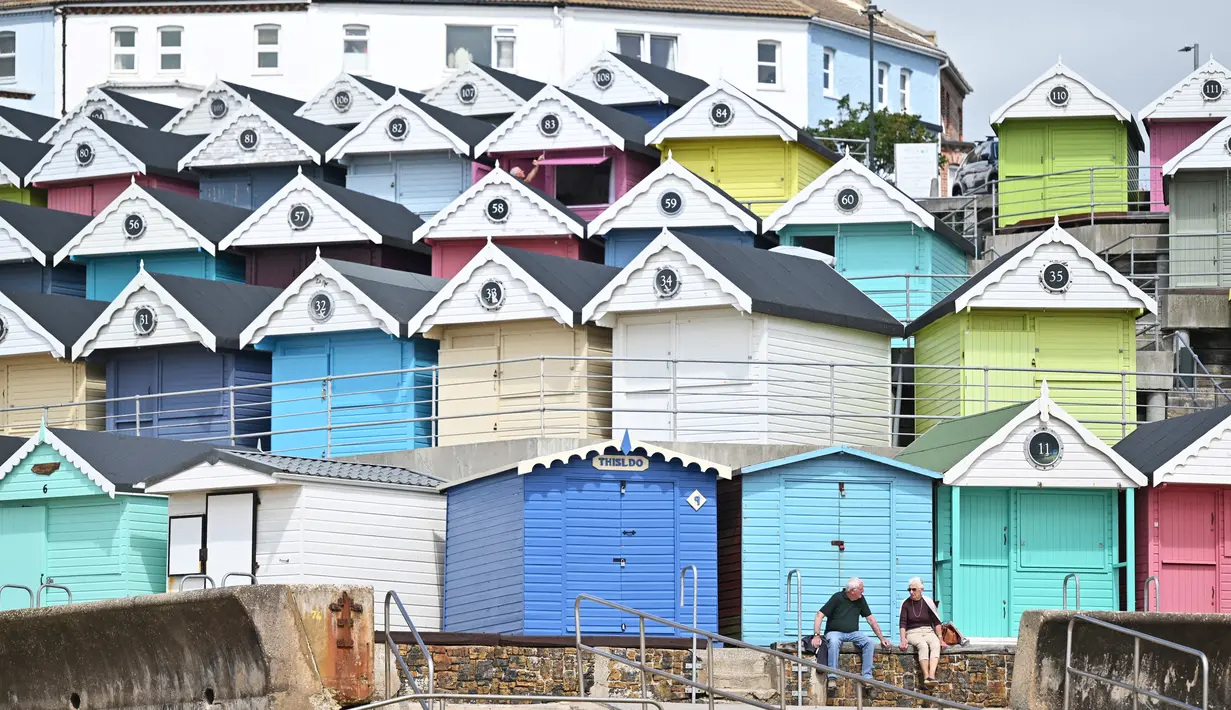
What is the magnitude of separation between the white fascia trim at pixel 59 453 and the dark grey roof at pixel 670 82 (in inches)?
891

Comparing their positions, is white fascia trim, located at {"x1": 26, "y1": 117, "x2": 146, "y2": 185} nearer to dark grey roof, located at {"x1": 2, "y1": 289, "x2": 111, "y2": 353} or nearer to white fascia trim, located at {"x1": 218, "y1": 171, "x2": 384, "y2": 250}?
white fascia trim, located at {"x1": 218, "y1": 171, "x2": 384, "y2": 250}

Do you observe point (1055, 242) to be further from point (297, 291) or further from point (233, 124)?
point (233, 124)

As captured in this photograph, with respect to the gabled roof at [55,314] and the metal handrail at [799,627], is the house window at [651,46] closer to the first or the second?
the gabled roof at [55,314]

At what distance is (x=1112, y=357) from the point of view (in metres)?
39.0

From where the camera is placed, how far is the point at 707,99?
49.4 meters

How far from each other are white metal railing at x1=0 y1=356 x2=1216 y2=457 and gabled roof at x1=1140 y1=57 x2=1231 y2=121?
9414 mm

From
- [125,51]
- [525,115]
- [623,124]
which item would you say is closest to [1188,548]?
[623,124]

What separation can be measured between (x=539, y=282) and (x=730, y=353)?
3.83 meters

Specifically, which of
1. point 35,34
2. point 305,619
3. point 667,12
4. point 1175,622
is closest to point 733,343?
point 1175,622

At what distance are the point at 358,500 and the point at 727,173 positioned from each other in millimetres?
19040

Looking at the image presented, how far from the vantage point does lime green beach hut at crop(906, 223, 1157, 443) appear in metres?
38.6

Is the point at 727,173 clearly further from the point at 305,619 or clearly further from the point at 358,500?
the point at 305,619

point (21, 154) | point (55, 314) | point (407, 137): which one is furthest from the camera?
point (21, 154)

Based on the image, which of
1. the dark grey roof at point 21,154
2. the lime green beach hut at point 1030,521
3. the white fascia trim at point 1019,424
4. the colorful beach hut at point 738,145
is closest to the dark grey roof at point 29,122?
the dark grey roof at point 21,154
